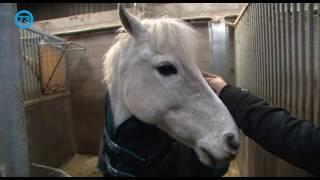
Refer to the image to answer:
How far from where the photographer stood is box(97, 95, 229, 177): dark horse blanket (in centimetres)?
103

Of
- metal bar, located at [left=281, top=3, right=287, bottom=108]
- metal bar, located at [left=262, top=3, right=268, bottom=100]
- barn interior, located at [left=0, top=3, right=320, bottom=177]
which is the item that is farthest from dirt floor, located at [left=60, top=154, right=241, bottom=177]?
metal bar, located at [left=281, top=3, right=287, bottom=108]

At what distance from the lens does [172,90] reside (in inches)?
38.4

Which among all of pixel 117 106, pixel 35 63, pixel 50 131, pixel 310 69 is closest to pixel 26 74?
pixel 35 63

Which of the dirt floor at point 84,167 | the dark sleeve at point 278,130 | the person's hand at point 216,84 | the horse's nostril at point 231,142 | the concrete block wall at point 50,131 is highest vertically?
the person's hand at point 216,84

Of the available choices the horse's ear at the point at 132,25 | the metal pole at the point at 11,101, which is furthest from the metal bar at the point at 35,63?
the horse's ear at the point at 132,25

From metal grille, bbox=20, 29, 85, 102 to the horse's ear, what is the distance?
2.25 metres

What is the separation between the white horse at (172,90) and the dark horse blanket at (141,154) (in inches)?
2.1

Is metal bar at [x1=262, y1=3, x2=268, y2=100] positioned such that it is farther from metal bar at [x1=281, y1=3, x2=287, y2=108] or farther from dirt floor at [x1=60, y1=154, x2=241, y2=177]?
dirt floor at [x1=60, y1=154, x2=241, y2=177]

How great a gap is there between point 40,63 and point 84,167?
49.6 inches

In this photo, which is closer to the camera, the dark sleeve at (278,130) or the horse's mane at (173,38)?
the dark sleeve at (278,130)

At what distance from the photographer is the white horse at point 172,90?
0.92 meters

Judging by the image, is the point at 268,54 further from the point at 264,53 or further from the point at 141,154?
the point at 141,154

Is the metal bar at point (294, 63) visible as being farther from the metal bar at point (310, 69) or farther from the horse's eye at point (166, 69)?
the horse's eye at point (166, 69)

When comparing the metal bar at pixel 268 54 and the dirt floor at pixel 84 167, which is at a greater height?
the metal bar at pixel 268 54
